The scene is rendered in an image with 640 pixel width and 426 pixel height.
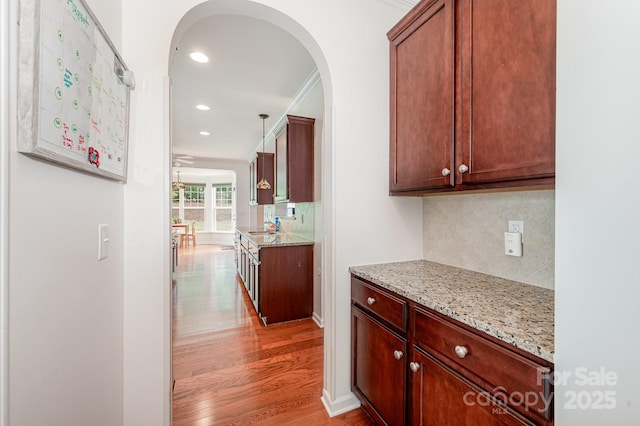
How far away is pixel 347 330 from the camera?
170 cm

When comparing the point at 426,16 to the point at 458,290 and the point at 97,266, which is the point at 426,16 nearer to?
the point at 458,290

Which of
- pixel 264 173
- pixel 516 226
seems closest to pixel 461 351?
pixel 516 226

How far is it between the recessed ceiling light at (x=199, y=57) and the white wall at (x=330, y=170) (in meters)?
1.21

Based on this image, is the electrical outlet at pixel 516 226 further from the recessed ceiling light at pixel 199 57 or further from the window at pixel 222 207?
the window at pixel 222 207

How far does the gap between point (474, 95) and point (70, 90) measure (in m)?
1.46

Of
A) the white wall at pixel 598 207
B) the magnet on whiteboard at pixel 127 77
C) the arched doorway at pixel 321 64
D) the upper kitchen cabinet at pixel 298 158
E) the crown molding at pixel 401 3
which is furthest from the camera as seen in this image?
the upper kitchen cabinet at pixel 298 158

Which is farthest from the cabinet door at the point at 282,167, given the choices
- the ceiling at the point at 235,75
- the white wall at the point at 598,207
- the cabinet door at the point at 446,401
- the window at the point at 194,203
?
the window at the point at 194,203

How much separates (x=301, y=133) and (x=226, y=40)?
1.18 meters

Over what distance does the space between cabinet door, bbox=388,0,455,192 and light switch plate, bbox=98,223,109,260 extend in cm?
146

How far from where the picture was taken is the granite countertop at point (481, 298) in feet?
2.66

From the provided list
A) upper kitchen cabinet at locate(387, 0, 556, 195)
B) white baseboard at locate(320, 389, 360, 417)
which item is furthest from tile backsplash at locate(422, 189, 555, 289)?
white baseboard at locate(320, 389, 360, 417)

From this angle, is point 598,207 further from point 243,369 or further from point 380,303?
point 243,369

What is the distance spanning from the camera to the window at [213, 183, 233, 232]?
32.6 feet

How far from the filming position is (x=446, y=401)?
1.02 m
